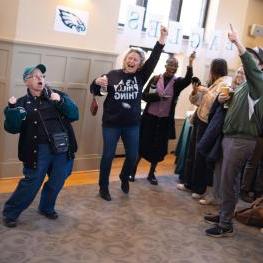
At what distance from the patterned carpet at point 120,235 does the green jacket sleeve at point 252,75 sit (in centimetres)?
116

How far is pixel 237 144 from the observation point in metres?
3.11

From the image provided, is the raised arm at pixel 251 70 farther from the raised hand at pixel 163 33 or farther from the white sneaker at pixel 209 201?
the white sneaker at pixel 209 201

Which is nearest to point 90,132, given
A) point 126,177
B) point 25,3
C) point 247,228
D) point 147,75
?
point 126,177

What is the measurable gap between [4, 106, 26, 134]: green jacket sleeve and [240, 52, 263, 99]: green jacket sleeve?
1.50 m

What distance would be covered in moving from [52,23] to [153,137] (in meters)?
1.44

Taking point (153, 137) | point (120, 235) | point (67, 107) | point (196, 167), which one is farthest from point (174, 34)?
point (120, 235)

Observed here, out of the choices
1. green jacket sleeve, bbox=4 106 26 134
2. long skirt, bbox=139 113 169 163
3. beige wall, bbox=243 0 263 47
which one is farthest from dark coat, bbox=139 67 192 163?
beige wall, bbox=243 0 263 47

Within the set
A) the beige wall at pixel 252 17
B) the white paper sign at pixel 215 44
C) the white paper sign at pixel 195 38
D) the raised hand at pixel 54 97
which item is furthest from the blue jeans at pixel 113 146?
the beige wall at pixel 252 17

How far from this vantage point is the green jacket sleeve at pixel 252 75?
2.83m

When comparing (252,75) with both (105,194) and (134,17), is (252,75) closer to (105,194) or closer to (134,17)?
(105,194)

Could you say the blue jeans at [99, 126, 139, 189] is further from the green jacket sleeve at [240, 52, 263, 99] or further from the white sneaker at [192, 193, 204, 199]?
the green jacket sleeve at [240, 52, 263, 99]

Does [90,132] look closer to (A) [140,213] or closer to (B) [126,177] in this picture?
(B) [126,177]

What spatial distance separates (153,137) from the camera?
4.30 m

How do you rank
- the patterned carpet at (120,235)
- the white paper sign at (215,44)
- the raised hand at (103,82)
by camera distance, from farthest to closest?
the white paper sign at (215,44), the raised hand at (103,82), the patterned carpet at (120,235)
